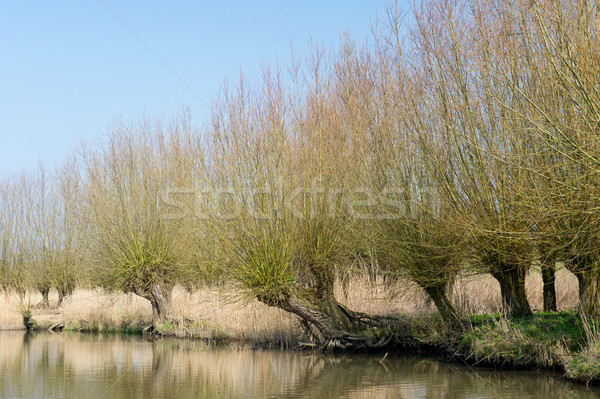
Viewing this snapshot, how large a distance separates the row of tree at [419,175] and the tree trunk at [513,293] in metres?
0.04

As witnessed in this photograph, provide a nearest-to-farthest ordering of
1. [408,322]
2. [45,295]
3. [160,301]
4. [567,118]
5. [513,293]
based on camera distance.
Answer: [567,118] → [513,293] → [408,322] → [160,301] → [45,295]

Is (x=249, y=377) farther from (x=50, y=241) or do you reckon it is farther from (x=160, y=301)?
(x=50, y=241)

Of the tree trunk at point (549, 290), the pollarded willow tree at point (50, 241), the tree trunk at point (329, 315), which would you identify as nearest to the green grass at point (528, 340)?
the tree trunk at point (549, 290)

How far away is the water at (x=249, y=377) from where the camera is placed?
433 inches

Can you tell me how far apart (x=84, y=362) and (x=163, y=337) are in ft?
19.2

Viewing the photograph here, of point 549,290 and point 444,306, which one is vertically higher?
point 549,290

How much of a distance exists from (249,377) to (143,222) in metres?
10.5

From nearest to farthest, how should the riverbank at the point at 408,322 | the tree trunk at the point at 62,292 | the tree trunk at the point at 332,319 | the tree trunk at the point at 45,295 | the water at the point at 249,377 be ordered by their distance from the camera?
1. the water at the point at 249,377
2. the riverbank at the point at 408,322
3. the tree trunk at the point at 332,319
4. the tree trunk at the point at 62,292
5. the tree trunk at the point at 45,295

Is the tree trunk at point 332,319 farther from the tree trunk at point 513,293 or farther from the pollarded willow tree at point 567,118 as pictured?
the pollarded willow tree at point 567,118

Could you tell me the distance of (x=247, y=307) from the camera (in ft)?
61.1

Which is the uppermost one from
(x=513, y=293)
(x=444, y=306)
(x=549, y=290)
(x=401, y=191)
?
(x=401, y=191)

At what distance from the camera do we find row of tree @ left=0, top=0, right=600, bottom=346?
974cm

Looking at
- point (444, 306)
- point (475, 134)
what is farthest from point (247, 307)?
point (475, 134)

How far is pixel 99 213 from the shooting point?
22000 mm
